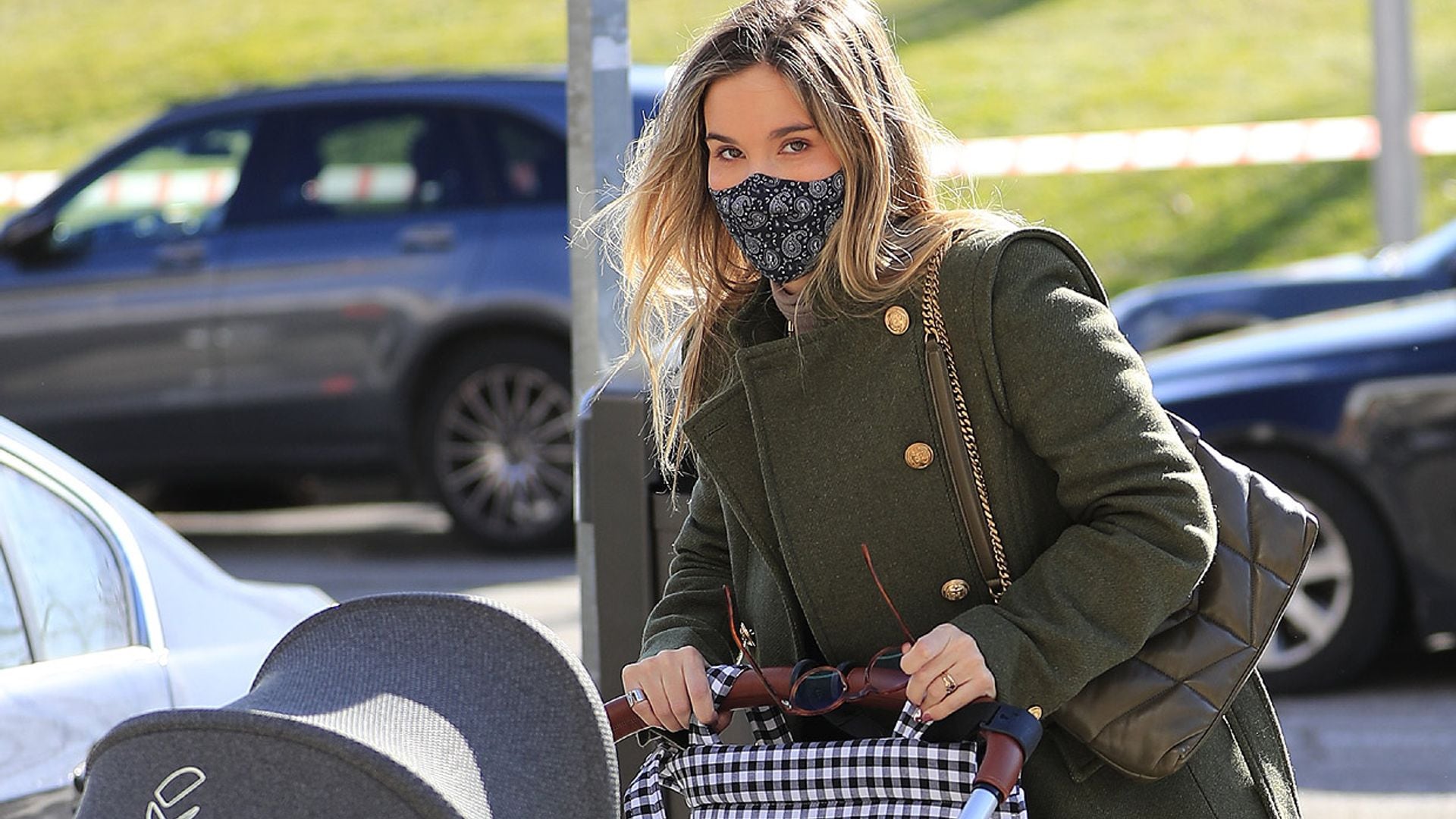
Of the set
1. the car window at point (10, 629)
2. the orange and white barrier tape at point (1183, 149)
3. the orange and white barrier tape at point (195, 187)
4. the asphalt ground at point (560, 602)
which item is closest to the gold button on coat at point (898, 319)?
the asphalt ground at point (560, 602)

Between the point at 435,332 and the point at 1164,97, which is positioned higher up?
the point at 1164,97

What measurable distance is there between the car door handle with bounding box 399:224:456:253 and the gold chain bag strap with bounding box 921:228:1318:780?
668 cm

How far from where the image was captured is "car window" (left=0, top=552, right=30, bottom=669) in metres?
3.16

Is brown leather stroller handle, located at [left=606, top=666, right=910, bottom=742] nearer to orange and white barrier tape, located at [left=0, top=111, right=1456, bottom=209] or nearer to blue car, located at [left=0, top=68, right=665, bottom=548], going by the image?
blue car, located at [left=0, top=68, right=665, bottom=548]

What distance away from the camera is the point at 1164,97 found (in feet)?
66.0

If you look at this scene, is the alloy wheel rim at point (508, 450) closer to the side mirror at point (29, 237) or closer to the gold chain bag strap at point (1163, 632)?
the side mirror at point (29, 237)

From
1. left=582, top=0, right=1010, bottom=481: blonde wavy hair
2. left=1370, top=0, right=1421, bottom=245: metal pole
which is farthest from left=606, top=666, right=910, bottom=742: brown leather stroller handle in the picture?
left=1370, top=0, right=1421, bottom=245: metal pole

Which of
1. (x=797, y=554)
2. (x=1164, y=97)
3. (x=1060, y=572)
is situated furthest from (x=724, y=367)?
(x=1164, y=97)

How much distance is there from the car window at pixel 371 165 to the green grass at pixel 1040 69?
5388 mm

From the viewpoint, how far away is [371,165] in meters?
9.11

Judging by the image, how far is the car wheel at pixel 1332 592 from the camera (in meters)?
6.05

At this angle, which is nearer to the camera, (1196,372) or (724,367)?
(724,367)

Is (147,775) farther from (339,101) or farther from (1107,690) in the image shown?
(339,101)

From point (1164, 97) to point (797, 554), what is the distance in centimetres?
1844
